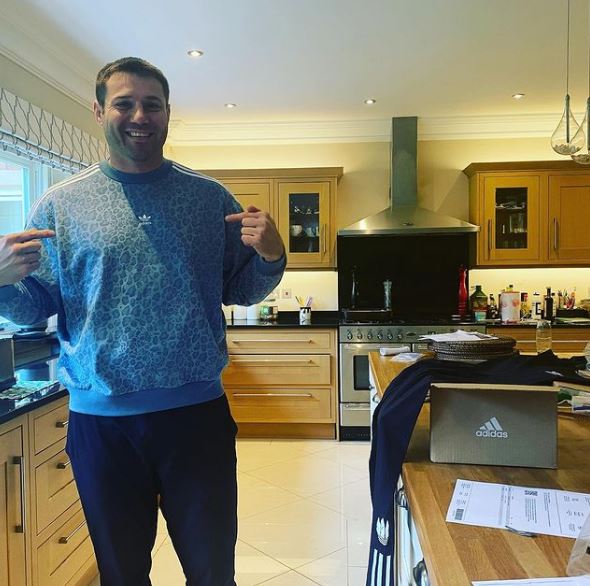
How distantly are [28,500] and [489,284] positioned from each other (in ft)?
12.5

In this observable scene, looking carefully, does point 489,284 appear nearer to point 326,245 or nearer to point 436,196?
point 436,196

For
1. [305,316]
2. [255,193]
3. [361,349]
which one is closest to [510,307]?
[361,349]

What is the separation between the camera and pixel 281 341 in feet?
12.8

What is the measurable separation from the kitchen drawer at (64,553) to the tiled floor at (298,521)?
0.37 m

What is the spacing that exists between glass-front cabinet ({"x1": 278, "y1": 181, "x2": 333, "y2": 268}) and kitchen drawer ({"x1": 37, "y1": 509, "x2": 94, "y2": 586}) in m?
2.57

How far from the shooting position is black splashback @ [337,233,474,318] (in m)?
4.42

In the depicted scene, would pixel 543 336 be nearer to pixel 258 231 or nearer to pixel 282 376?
pixel 258 231

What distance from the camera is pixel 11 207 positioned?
2918 mm

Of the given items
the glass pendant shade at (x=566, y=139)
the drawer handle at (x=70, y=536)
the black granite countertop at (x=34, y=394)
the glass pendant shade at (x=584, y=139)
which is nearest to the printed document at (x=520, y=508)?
the black granite countertop at (x=34, y=394)

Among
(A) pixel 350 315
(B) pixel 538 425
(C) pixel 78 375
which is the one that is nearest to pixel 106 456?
(C) pixel 78 375

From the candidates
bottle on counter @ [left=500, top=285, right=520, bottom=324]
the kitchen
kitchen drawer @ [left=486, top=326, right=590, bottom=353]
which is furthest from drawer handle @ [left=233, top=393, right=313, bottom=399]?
bottle on counter @ [left=500, top=285, right=520, bottom=324]

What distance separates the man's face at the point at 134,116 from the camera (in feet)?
3.70

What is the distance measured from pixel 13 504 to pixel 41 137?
1940 mm

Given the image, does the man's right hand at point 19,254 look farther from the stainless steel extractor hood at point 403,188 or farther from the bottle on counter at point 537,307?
the bottle on counter at point 537,307
